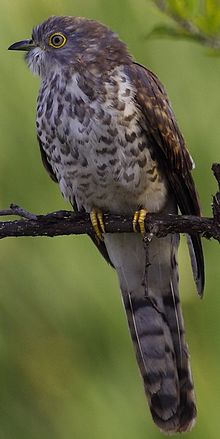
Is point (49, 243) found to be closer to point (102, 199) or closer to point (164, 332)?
point (102, 199)

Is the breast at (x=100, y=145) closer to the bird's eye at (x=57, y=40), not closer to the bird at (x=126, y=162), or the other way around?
the bird at (x=126, y=162)

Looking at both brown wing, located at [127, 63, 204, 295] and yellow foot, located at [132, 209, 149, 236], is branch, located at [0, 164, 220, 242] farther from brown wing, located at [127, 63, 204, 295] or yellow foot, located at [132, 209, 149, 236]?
brown wing, located at [127, 63, 204, 295]

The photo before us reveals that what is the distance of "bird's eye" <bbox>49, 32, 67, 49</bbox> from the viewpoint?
333cm

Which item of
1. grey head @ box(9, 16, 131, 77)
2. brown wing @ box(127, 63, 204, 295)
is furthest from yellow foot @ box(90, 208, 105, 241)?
grey head @ box(9, 16, 131, 77)

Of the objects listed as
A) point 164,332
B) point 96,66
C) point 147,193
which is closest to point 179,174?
point 147,193

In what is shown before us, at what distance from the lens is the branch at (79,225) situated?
243 centimetres

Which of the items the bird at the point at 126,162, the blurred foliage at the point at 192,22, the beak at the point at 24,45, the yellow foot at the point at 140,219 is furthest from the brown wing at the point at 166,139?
the blurred foliage at the point at 192,22

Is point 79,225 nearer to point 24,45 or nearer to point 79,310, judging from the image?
point 79,310

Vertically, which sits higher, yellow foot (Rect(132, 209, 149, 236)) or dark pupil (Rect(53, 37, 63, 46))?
dark pupil (Rect(53, 37, 63, 46))

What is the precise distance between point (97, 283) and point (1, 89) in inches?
33.0

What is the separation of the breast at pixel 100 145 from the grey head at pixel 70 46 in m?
0.10

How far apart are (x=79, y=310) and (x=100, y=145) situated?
0.56 m

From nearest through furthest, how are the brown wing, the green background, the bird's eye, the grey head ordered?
the green background < the brown wing < the grey head < the bird's eye

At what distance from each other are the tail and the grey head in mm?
721
